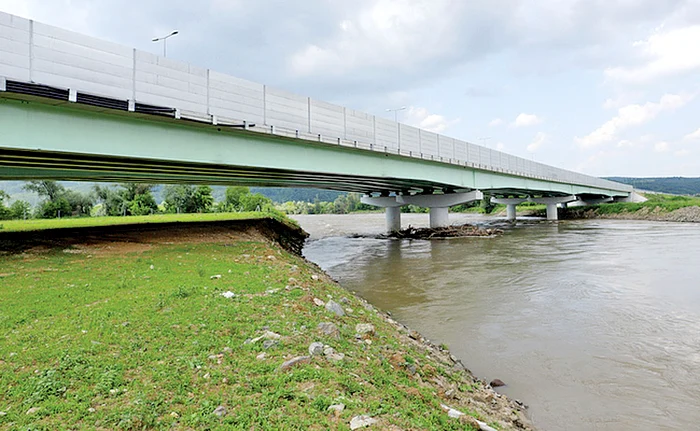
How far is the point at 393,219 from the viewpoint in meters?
47.9

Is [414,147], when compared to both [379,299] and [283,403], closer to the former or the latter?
[379,299]

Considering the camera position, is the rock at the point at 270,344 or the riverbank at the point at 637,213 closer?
the rock at the point at 270,344

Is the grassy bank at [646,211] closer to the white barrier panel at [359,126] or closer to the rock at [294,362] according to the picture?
the white barrier panel at [359,126]

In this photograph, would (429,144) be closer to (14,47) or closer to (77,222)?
(14,47)

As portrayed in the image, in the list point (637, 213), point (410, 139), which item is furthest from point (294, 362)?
point (637, 213)

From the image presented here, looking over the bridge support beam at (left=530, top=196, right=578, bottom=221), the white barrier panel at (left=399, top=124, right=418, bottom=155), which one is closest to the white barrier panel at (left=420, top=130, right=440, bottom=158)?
the white barrier panel at (left=399, top=124, right=418, bottom=155)

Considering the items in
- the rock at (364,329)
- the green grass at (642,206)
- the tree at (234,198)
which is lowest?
the rock at (364,329)

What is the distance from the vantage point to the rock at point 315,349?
215 inches

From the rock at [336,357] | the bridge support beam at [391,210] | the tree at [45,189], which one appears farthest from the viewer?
the tree at [45,189]

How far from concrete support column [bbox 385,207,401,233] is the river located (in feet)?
83.0

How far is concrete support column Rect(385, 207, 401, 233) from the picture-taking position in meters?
47.2

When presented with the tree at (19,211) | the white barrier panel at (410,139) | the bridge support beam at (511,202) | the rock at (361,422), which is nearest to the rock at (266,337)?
the rock at (361,422)

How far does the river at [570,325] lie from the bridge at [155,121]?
791cm

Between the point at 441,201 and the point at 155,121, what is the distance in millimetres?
32613
